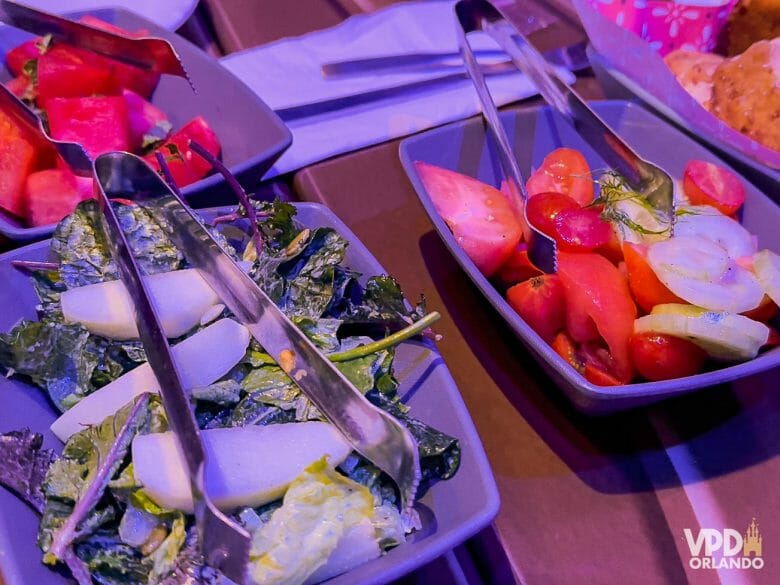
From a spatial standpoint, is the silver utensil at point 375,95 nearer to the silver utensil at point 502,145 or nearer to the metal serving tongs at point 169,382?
the silver utensil at point 502,145

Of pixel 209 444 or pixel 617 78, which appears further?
pixel 617 78

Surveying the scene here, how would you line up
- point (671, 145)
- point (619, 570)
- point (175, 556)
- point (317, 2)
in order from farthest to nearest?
point (317, 2) → point (671, 145) → point (619, 570) → point (175, 556)

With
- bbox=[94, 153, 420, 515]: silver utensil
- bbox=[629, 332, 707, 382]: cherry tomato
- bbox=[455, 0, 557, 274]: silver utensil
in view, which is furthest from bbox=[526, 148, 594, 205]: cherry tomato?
bbox=[94, 153, 420, 515]: silver utensil

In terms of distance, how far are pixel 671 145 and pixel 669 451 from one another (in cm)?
47

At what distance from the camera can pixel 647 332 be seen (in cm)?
63

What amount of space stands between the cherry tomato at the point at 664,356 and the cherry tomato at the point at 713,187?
266mm

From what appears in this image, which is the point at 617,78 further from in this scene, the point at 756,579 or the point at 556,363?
the point at 756,579

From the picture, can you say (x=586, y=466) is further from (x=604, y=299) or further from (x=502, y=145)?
(x=502, y=145)

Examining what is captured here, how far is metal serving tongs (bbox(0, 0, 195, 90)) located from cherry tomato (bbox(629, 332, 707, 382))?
0.64 metres

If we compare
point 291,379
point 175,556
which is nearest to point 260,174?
point 291,379

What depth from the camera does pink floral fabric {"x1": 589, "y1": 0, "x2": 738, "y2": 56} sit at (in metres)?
1.12

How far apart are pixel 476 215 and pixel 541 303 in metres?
0.15

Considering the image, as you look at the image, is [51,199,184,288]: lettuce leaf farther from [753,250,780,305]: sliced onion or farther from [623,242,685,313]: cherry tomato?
[753,250,780,305]: sliced onion

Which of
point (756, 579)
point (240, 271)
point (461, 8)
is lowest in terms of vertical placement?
point (756, 579)
